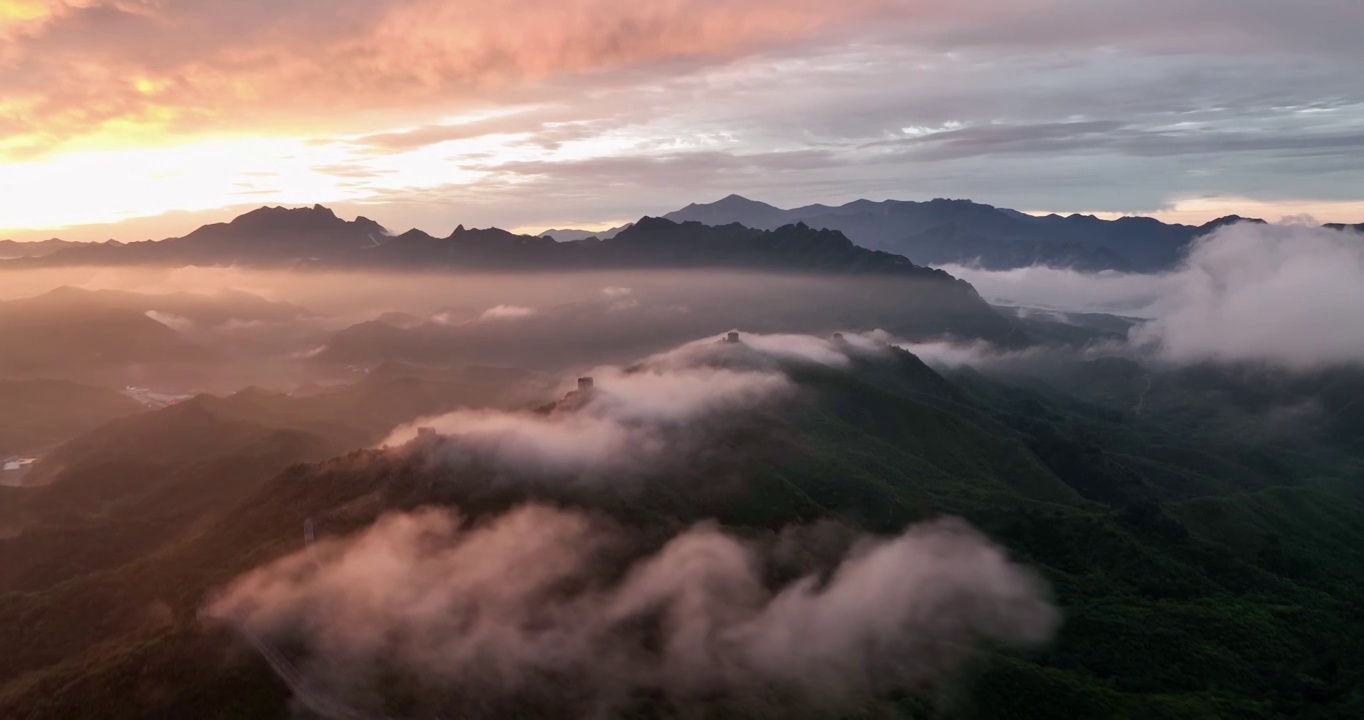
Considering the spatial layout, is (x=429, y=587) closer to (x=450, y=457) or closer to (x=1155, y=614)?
(x=450, y=457)

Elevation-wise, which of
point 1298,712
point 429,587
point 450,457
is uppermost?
point 450,457

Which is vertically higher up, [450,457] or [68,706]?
[450,457]

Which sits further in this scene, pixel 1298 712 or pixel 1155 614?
pixel 1155 614

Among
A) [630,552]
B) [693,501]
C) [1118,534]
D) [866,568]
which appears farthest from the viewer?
[1118,534]

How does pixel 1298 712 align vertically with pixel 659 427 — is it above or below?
below

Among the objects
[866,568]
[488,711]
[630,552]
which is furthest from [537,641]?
[866,568]

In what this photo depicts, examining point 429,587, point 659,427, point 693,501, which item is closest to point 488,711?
point 429,587

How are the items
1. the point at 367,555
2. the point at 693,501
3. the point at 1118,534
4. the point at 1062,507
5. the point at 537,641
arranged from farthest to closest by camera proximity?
the point at 1062,507 → the point at 1118,534 → the point at 693,501 → the point at 367,555 → the point at 537,641

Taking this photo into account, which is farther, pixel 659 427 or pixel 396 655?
pixel 659 427

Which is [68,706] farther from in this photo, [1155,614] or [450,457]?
[1155,614]
